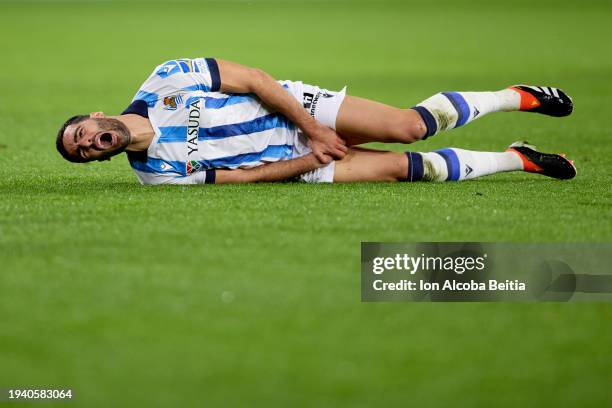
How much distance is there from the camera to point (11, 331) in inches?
130

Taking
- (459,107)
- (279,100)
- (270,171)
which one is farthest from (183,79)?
(459,107)

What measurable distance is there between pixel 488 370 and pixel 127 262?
5.07 feet

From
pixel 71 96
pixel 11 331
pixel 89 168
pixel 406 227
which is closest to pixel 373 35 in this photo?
pixel 71 96

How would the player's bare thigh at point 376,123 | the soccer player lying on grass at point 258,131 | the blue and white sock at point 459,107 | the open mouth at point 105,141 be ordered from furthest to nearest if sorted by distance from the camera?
the blue and white sock at point 459,107 < the player's bare thigh at point 376,123 < the soccer player lying on grass at point 258,131 < the open mouth at point 105,141

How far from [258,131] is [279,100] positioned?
8.9 inches

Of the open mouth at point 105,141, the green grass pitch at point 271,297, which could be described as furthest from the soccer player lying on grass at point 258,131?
the green grass pitch at point 271,297

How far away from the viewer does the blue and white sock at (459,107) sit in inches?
229

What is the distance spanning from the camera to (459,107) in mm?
5895

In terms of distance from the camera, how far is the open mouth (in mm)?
5348

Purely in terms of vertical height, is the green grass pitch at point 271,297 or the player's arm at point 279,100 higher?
the player's arm at point 279,100

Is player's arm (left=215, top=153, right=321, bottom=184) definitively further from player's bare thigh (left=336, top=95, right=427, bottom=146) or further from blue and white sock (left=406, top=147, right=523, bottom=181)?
blue and white sock (left=406, top=147, right=523, bottom=181)

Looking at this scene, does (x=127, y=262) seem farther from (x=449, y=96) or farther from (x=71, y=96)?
(x=71, y=96)

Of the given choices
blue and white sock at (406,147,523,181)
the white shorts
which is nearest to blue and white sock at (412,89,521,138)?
blue and white sock at (406,147,523,181)

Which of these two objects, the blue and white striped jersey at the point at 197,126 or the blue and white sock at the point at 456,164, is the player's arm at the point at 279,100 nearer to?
the blue and white striped jersey at the point at 197,126
